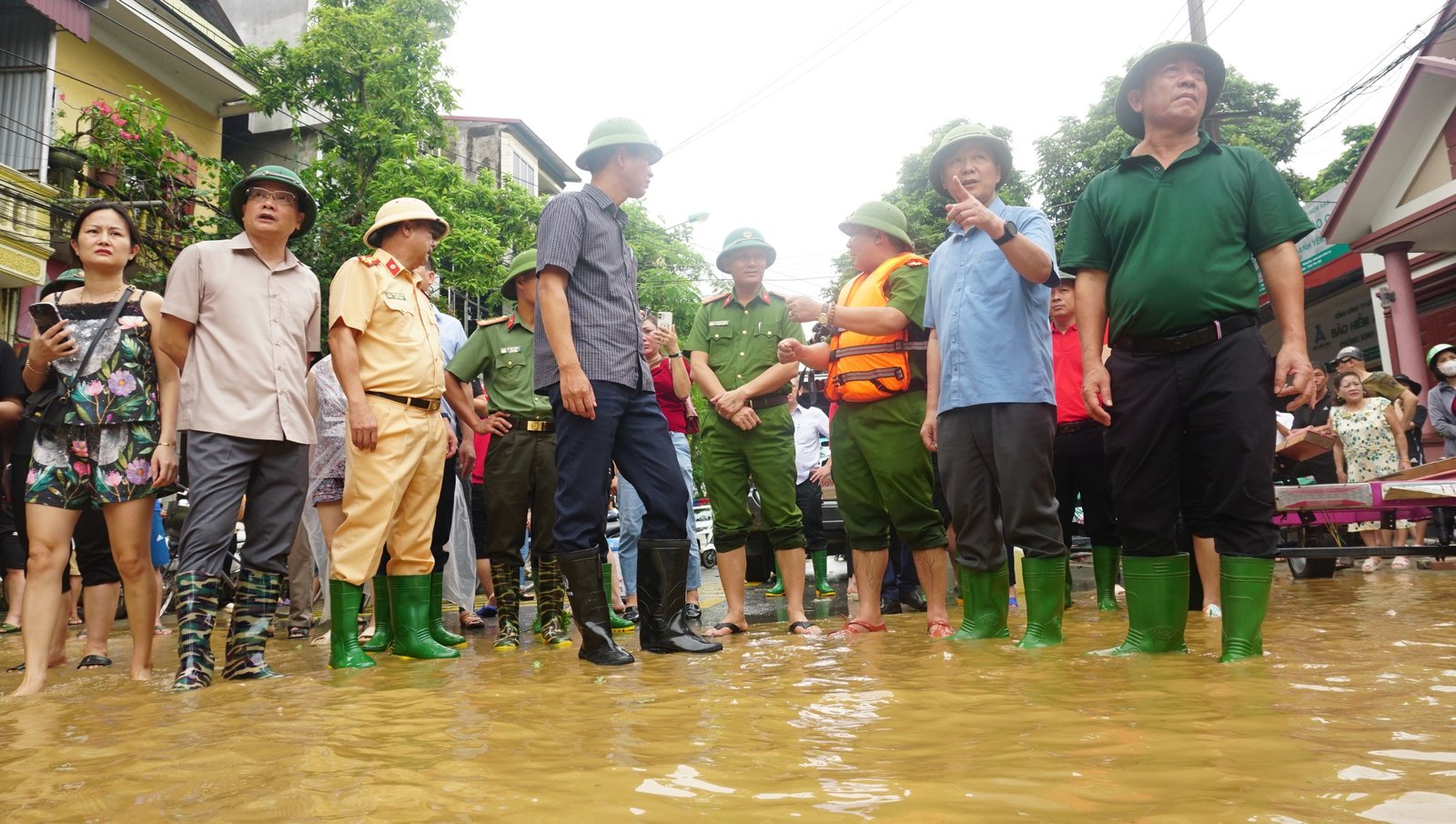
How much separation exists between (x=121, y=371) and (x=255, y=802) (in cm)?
300

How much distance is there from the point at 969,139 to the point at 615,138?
1.54 metres

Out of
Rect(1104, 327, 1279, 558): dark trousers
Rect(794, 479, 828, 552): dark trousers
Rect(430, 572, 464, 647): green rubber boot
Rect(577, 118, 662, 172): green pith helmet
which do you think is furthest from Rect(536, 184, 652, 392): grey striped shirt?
Rect(794, 479, 828, 552): dark trousers

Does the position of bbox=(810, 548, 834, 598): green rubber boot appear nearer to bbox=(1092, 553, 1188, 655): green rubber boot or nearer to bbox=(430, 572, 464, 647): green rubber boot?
bbox=(430, 572, 464, 647): green rubber boot

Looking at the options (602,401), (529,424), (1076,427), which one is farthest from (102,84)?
(1076,427)

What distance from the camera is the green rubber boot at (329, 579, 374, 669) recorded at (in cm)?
445

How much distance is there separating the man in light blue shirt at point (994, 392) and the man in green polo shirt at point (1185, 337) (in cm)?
39

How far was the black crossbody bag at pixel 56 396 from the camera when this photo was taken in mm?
4199

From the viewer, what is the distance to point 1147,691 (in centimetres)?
279

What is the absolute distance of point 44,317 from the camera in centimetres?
424

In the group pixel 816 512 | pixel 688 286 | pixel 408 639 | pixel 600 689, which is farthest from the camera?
pixel 688 286

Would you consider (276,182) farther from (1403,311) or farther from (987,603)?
(1403,311)

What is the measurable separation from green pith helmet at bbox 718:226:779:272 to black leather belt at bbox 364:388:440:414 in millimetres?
Answer: 1790

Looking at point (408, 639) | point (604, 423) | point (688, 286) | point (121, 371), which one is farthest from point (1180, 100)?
point (688, 286)

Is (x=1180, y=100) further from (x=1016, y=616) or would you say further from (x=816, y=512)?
(x=816, y=512)
